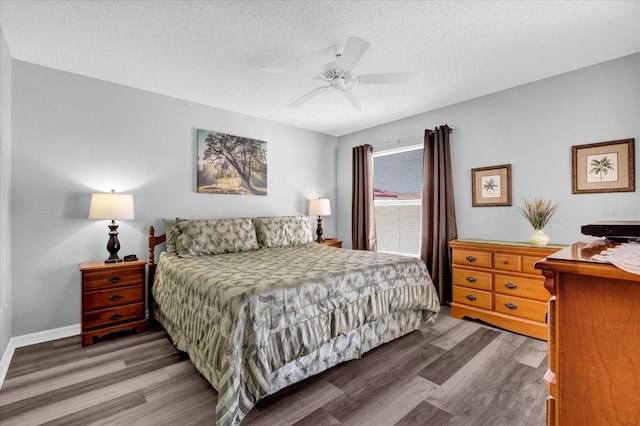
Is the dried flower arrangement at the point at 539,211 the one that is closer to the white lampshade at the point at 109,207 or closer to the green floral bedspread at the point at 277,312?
the green floral bedspread at the point at 277,312

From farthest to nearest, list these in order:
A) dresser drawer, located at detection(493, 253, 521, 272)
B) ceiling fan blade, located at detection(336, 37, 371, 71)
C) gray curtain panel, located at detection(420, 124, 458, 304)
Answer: gray curtain panel, located at detection(420, 124, 458, 304) < dresser drawer, located at detection(493, 253, 521, 272) < ceiling fan blade, located at detection(336, 37, 371, 71)

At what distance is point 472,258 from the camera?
3207 mm

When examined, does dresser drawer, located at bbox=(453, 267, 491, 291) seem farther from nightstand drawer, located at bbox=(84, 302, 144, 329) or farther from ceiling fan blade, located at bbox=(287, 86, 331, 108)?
nightstand drawer, located at bbox=(84, 302, 144, 329)

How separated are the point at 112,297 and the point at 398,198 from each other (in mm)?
3811

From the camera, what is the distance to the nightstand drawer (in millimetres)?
2695

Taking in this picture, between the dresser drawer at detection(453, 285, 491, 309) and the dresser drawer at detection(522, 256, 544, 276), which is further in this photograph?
the dresser drawer at detection(453, 285, 491, 309)

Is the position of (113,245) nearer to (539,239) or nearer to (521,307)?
(521,307)

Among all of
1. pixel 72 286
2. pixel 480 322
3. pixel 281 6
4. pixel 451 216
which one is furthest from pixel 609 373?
pixel 72 286

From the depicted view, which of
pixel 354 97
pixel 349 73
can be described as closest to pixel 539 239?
pixel 354 97

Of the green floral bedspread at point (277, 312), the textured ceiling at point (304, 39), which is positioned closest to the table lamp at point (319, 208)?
the green floral bedspread at point (277, 312)

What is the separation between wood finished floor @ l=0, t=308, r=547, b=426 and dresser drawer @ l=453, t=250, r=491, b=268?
763 millimetres

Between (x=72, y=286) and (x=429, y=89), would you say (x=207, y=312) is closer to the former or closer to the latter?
(x=72, y=286)

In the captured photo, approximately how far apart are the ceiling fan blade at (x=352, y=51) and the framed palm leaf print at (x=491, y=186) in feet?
7.29

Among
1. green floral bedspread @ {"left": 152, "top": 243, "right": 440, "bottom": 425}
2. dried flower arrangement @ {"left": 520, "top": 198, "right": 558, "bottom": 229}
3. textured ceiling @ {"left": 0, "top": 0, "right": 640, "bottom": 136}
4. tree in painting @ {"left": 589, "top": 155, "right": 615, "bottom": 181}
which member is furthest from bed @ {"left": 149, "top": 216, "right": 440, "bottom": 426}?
tree in painting @ {"left": 589, "top": 155, "right": 615, "bottom": 181}
